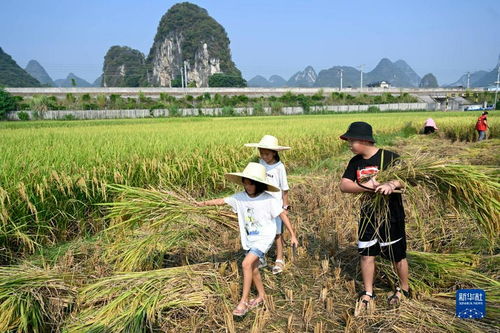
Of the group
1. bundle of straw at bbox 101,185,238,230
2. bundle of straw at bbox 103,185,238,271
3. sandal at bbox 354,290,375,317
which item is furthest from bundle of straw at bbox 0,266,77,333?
sandal at bbox 354,290,375,317

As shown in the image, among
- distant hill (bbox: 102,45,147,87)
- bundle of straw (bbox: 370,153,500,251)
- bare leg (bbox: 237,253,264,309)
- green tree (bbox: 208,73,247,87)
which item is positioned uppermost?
distant hill (bbox: 102,45,147,87)

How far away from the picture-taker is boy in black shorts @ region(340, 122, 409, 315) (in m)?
2.30

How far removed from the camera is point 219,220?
9.16 ft

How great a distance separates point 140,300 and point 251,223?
0.88 metres

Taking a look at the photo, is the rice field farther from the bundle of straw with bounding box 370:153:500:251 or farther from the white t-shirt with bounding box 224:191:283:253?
the white t-shirt with bounding box 224:191:283:253

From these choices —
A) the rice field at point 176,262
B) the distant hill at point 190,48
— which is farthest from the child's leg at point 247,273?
the distant hill at point 190,48

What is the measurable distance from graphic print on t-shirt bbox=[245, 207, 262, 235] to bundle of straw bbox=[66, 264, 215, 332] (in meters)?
0.45

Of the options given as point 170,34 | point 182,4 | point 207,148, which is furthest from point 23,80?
point 207,148

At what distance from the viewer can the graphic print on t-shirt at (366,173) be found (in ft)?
7.59

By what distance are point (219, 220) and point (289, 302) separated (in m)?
0.85

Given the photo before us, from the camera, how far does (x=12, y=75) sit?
75.1 metres

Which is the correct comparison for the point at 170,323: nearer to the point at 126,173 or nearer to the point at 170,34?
the point at 126,173

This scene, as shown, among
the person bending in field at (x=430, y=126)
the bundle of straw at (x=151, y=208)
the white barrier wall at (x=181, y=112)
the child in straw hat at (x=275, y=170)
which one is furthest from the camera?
the white barrier wall at (x=181, y=112)

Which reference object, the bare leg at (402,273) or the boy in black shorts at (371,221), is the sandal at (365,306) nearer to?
the boy in black shorts at (371,221)
